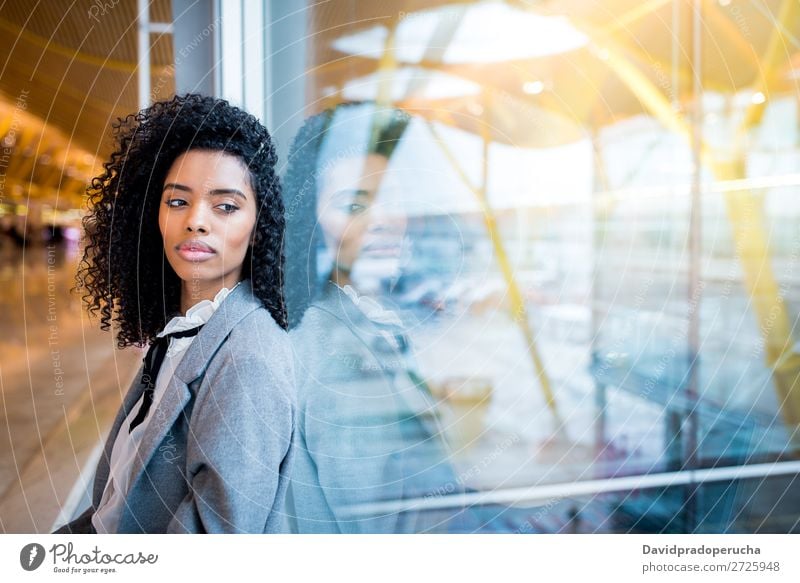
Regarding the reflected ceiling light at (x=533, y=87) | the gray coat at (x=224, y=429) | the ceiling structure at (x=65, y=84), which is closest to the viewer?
the gray coat at (x=224, y=429)

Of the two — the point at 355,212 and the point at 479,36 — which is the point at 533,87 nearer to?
the point at 479,36

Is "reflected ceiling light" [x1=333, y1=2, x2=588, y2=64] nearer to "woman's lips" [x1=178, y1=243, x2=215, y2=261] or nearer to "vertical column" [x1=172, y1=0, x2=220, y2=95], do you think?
"vertical column" [x1=172, y1=0, x2=220, y2=95]

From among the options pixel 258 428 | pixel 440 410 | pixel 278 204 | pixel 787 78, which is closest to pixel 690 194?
pixel 787 78

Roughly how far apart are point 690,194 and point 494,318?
1.45 feet

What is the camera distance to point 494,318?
3.46 ft

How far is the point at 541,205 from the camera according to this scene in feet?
3.50

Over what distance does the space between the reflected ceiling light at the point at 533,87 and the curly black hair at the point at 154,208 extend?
44 cm

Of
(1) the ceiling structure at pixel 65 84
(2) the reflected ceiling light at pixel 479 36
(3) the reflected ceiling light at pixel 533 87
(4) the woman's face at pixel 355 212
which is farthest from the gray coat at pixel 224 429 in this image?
(3) the reflected ceiling light at pixel 533 87

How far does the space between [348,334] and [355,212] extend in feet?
0.57

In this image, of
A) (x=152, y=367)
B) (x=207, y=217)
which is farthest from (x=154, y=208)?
(x=152, y=367)

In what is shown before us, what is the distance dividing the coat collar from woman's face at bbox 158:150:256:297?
35mm

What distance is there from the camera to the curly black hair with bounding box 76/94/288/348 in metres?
0.76

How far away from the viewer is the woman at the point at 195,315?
2.31ft

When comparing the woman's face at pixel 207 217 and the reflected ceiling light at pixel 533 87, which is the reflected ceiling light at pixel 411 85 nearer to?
the reflected ceiling light at pixel 533 87
